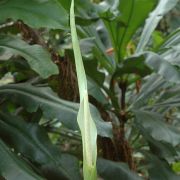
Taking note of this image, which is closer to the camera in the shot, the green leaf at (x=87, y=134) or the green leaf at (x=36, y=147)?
the green leaf at (x=87, y=134)

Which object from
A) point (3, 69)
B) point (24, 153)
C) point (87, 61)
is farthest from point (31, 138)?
point (3, 69)

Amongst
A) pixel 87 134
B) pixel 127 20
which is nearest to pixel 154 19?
pixel 127 20

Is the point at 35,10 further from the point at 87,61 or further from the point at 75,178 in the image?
the point at 75,178

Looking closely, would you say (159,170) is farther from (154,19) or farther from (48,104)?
(154,19)

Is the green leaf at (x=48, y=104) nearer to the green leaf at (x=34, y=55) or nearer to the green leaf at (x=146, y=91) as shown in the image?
the green leaf at (x=34, y=55)

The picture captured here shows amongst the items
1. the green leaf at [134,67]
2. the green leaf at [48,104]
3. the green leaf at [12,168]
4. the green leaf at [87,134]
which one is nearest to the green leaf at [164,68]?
the green leaf at [134,67]

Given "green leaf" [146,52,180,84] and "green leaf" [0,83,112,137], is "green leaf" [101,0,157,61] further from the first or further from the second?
"green leaf" [0,83,112,137]
